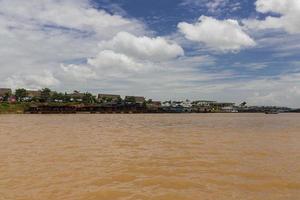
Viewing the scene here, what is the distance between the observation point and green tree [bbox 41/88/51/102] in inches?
4707

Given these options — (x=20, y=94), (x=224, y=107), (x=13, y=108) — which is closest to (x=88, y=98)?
(x=20, y=94)

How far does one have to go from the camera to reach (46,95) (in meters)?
120

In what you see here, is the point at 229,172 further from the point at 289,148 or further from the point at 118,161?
the point at 289,148

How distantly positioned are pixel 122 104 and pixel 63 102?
66.2ft

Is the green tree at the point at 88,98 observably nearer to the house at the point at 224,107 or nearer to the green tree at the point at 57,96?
the green tree at the point at 57,96

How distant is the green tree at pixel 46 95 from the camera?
120 meters

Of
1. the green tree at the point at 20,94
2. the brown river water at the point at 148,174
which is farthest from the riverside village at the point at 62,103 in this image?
the brown river water at the point at 148,174

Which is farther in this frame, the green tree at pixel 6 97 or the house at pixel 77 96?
the house at pixel 77 96

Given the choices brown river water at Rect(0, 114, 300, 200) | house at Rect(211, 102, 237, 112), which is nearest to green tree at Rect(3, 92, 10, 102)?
house at Rect(211, 102, 237, 112)

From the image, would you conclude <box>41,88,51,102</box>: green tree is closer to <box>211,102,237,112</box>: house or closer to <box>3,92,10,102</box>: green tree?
<box>3,92,10,102</box>: green tree

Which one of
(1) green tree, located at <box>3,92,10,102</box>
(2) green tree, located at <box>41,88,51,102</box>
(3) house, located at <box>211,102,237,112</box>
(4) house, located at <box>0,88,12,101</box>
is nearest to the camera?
(1) green tree, located at <box>3,92,10,102</box>

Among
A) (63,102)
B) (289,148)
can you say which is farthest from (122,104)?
(289,148)

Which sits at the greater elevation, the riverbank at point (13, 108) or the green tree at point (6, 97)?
the green tree at point (6, 97)

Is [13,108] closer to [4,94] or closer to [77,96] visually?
[4,94]
